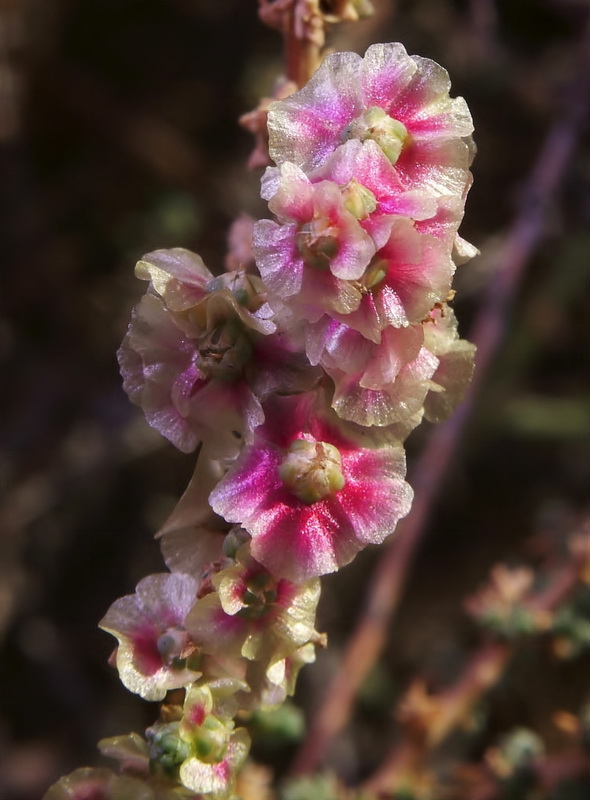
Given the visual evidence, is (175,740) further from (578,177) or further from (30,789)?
(578,177)

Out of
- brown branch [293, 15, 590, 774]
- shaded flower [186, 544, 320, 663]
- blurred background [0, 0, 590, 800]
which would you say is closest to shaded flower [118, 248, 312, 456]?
shaded flower [186, 544, 320, 663]

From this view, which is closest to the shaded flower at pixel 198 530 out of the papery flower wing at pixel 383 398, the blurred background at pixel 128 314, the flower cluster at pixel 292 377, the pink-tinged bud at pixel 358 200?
the flower cluster at pixel 292 377

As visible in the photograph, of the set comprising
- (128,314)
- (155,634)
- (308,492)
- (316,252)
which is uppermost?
(316,252)

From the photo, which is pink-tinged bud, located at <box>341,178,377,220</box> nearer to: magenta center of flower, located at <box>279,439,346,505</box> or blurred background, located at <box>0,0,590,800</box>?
magenta center of flower, located at <box>279,439,346,505</box>

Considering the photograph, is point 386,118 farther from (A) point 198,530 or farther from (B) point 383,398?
(A) point 198,530

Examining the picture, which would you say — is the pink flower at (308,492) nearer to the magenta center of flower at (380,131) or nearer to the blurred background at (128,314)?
the magenta center of flower at (380,131)

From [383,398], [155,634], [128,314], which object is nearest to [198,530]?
[155,634]
